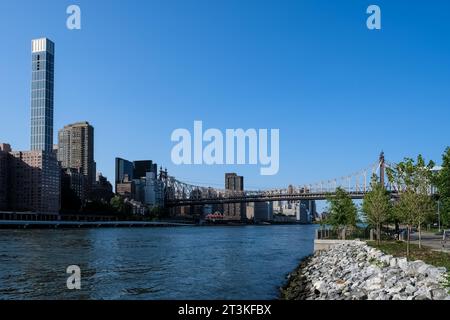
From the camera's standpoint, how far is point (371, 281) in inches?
690

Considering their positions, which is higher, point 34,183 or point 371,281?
point 34,183

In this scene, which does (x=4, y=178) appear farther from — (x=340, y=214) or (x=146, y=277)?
(x=146, y=277)

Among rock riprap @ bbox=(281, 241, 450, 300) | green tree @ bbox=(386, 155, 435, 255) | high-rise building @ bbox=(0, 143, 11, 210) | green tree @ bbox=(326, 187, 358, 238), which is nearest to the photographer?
rock riprap @ bbox=(281, 241, 450, 300)

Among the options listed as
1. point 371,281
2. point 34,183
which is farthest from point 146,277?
point 34,183

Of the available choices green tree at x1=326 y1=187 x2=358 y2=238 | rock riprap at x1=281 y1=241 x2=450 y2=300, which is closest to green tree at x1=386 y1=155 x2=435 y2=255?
rock riprap at x1=281 y1=241 x2=450 y2=300

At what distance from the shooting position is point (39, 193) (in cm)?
17912

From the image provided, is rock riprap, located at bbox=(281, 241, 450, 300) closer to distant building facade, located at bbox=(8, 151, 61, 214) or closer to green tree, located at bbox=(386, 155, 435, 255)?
green tree, located at bbox=(386, 155, 435, 255)

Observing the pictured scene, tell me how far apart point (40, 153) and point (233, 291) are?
580 ft

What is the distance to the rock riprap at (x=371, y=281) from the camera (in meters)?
14.9

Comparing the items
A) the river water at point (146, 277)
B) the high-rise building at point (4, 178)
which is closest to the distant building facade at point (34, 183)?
the high-rise building at point (4, 178)

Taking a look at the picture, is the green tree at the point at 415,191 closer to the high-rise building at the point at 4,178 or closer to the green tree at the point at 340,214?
the green tree at the point at 340,214

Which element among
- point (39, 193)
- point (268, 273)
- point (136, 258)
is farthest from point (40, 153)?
point (268, 273)

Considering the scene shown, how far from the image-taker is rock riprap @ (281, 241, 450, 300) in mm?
14898
